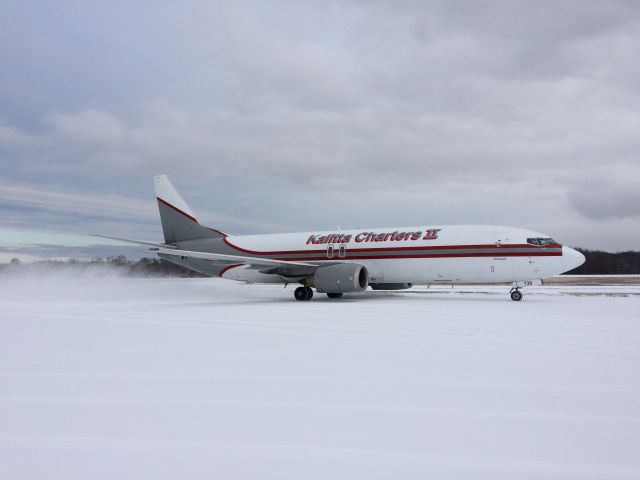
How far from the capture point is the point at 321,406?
4219mm

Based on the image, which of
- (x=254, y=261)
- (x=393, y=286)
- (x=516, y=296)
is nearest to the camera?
(x=516, y=296)

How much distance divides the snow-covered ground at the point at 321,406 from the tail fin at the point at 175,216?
1797 cm

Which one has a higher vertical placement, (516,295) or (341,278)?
(341,278)

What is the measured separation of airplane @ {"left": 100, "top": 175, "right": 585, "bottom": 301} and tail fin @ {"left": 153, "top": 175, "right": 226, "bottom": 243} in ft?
3.54

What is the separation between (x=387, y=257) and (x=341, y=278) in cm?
270

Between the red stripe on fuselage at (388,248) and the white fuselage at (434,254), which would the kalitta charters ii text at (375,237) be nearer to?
the white fuselage at (434,254)

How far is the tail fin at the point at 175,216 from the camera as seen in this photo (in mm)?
26312

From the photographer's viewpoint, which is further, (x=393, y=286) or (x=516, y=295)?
(x=393, y=286)

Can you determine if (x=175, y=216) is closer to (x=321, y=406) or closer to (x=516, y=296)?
(x=516, y=296)

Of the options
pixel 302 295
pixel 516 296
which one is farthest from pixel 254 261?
pixel 516 296

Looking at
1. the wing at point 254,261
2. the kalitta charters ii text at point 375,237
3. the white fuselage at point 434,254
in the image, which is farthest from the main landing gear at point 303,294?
the kalitta charters ii text at point 375,237

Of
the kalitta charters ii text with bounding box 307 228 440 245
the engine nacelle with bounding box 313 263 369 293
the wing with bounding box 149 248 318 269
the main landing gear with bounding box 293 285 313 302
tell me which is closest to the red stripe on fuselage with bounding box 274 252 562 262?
the kalitta charters ii text with bounding box 307 228 440 245

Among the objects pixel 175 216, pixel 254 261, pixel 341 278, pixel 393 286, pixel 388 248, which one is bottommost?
pixel 393 286

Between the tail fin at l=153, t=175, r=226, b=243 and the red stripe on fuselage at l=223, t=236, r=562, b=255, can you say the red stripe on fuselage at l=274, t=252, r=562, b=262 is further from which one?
the tail fin at l=153, t=175, r=226, b=243
